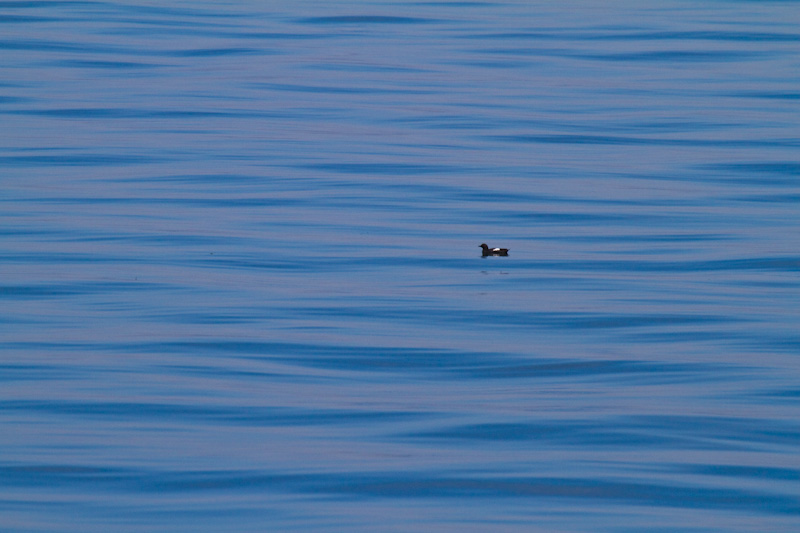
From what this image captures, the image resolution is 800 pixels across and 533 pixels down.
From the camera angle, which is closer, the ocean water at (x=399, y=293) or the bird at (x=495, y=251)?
the ocean water at (x=399, y=293)

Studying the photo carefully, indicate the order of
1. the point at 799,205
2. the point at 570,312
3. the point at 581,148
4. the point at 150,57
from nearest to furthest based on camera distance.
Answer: the point at 570,312
the point at 799,205
the point at 581,148
the point at 150,57

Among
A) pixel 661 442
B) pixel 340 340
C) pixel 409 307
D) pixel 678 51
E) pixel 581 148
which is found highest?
pixel 678 51

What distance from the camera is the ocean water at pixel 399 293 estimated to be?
309 inches

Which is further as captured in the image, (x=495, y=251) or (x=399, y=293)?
(x=495, y=251)

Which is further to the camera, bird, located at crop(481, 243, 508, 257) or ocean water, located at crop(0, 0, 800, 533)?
bird, located at crop(481, 243, 508, 257)

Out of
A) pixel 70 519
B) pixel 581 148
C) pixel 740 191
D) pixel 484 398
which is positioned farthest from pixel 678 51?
pixel 70 519

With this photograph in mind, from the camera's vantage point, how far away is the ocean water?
25.7 ft

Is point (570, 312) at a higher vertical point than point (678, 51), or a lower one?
lower

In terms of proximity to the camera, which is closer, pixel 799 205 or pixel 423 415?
pixel 423 415

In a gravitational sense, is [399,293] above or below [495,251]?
below

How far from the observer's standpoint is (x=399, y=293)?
12211 millimetres

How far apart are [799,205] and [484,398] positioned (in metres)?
7.81

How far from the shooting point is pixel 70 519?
7.36 metres

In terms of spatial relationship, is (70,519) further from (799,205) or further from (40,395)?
(799,205)
